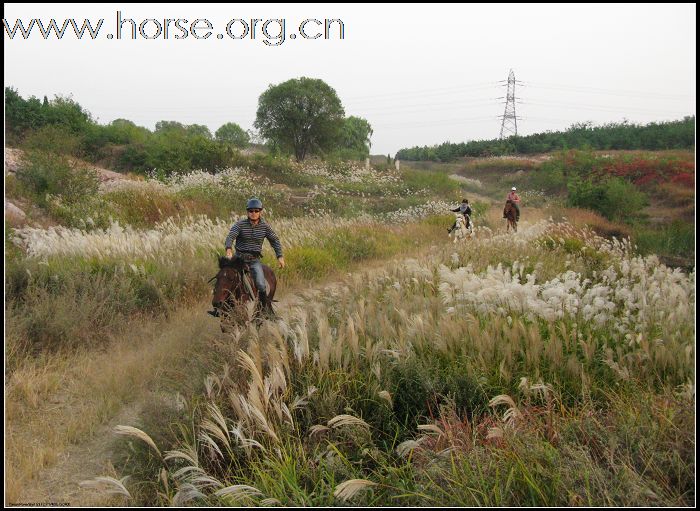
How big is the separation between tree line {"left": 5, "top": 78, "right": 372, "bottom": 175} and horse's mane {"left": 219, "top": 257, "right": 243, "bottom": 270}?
14705 millimetres

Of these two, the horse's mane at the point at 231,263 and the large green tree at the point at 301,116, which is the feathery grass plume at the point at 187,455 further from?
the large green tree at the point at 301,116

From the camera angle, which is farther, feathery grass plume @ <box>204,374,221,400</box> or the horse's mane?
the horse's mane

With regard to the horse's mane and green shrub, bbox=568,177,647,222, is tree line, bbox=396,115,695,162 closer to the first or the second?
green shrub, bbox=568,177,647,222

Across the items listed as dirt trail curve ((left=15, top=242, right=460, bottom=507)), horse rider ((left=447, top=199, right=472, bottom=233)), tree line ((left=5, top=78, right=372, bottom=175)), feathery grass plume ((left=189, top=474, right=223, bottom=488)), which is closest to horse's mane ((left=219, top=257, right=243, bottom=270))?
dirt trail curve ((left=15, top=242, right=460, bottom=507))

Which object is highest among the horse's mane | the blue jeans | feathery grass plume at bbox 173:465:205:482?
the horse's mane

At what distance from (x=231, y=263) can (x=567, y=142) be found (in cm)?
4667

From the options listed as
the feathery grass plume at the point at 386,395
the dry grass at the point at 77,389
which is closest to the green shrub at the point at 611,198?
the feathery grass plume at the point at 386,395

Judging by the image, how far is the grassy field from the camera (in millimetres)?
2684

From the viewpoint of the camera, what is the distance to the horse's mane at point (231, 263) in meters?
6.16

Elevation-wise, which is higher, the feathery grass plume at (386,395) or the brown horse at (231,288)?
the brown horse at (231,288)

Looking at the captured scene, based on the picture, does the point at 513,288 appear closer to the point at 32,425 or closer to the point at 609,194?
the point at 32,425

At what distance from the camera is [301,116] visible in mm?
46812

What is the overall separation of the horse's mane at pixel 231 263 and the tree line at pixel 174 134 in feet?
48.2

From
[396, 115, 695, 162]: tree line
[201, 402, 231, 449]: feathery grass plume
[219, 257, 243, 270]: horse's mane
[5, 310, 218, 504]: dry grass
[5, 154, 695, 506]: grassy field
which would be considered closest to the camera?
[5, 154, 695, 506]: grassy field
